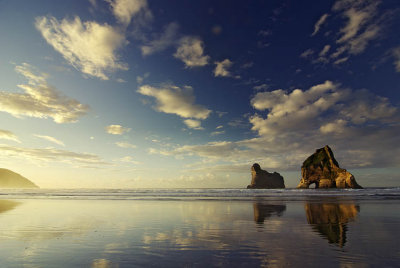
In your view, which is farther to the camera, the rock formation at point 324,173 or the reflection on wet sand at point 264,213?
the rock formation at point 324,173

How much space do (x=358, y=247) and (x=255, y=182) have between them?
636ft

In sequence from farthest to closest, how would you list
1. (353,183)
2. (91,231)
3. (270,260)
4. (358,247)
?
(353,183), (91,231), (358,247), (270,260)

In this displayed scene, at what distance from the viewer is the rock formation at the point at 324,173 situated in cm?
11462

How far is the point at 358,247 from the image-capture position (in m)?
9.03

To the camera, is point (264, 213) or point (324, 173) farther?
point (324, 173)

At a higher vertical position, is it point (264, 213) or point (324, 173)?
point (324, 173)

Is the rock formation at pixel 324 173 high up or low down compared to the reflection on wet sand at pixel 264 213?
up

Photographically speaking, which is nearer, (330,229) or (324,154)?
(330,229)

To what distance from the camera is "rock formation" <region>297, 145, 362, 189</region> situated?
115 meters

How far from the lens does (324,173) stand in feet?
427

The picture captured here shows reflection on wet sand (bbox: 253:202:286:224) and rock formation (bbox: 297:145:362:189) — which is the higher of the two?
rock formation (bbox: 297:145:362:189)

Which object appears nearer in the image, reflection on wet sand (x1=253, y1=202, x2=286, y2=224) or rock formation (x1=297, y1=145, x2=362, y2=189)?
reflection on wet sand (x1=253, y1=202, x2=286, y2=224)

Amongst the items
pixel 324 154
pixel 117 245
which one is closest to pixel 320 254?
pixel 117 245

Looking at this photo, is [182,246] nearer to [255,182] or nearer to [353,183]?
[353,183]
